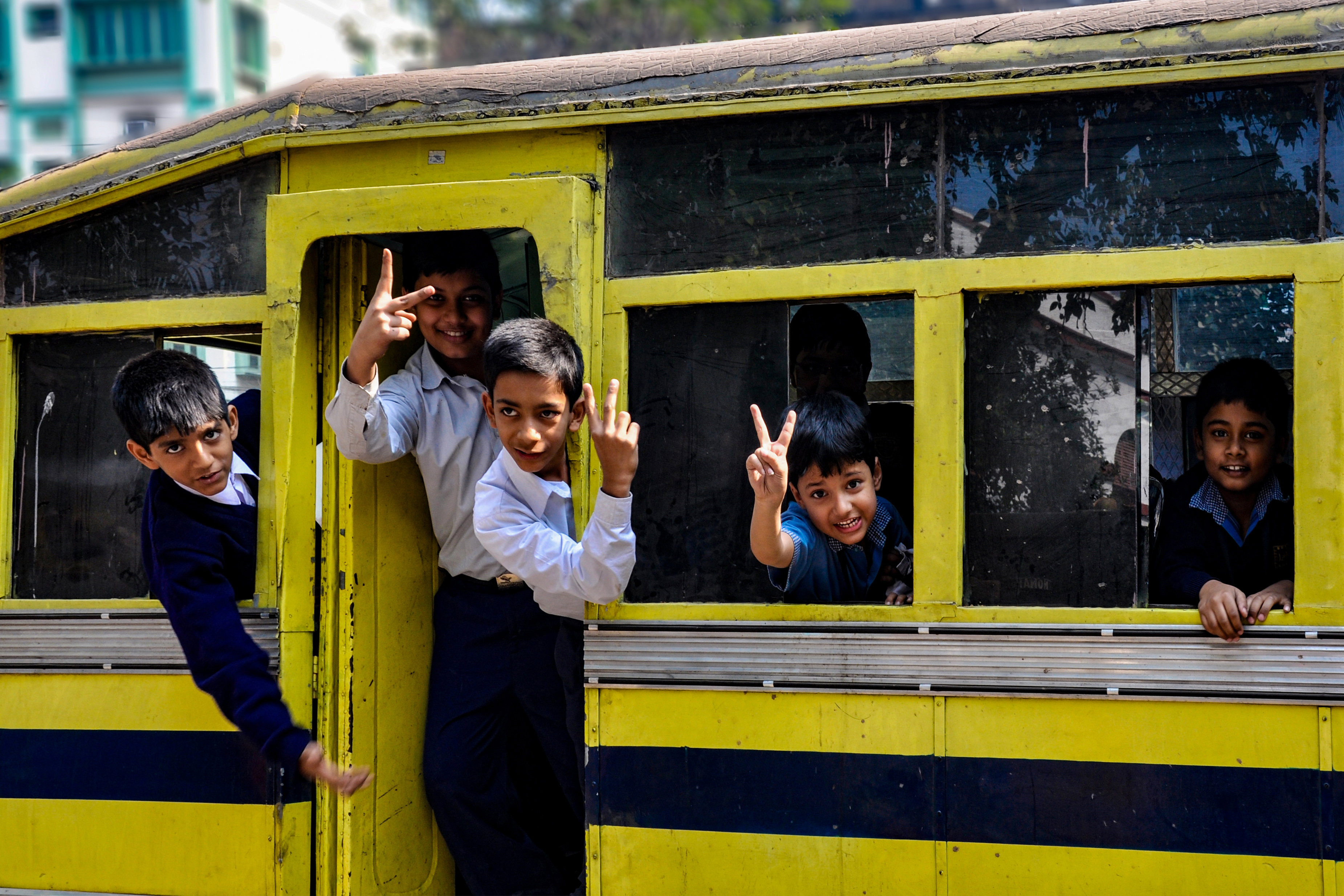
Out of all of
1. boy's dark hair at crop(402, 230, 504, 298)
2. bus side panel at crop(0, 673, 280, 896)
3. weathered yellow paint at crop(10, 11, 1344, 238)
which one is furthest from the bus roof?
bus side panel at crop(0, 673, 280, 896)

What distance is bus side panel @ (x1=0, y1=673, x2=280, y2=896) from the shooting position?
3.12 meters

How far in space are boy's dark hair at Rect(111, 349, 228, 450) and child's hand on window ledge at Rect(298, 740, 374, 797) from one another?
950 millimetres

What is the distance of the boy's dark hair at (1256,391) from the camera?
273 centimetres

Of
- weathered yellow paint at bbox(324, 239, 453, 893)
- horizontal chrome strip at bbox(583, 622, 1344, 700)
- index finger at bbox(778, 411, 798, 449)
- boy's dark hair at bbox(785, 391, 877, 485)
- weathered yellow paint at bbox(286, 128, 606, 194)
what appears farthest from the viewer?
weathered yellow paint at bbox(324, 239, 453, 893)

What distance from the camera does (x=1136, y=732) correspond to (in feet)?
8.58

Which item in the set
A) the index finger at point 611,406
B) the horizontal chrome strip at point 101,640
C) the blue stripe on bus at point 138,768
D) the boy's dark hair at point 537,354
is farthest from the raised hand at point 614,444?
the blue stripe on bus at point 138,768

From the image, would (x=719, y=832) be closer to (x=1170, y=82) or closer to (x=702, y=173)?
(x=702, y=173)

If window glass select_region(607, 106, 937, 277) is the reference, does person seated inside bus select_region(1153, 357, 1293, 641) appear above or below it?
below

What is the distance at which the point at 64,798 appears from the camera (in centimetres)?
325

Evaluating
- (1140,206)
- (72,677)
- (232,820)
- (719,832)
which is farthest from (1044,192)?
(72,677)

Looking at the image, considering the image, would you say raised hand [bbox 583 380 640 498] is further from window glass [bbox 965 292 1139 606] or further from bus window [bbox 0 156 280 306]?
bus window [bbox 0 156 280 306]

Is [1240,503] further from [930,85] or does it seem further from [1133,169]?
[930,85]

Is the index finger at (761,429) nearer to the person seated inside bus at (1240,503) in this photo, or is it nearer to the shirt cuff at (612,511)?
the shirt cuff at (612,511)

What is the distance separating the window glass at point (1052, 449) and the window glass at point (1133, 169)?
0.18 metres
